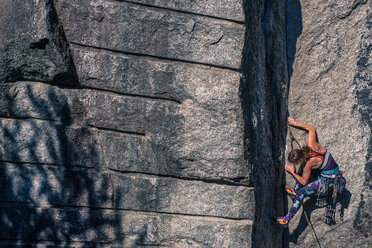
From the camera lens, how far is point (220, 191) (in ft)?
12.9

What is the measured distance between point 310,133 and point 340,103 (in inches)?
22.0

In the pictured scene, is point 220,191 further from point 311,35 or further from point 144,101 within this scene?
point 311,35

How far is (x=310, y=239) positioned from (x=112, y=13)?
11.8ft

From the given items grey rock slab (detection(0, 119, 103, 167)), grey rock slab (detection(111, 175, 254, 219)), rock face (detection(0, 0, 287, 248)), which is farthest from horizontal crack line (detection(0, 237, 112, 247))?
grey rock slab (detection(0, 119, 103, 167))

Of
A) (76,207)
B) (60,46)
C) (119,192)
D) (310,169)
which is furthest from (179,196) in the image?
(60,46)

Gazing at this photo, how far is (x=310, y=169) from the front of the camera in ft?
15.3

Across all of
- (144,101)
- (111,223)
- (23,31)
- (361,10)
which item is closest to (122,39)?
(144,101)

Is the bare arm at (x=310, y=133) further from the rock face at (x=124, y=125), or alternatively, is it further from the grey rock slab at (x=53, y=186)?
the grey rock slab at (x=53, y=186)

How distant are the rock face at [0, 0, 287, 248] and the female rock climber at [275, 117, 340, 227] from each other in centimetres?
96

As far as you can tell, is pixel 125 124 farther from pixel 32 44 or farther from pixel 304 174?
pixel 304 174

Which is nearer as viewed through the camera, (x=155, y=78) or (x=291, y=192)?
(x=155, y=78)

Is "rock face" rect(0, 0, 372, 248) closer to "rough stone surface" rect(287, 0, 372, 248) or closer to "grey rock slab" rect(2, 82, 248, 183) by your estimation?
"grey rock slab" rect(2, 82, 248, 183)

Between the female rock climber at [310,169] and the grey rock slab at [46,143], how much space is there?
2.32 metres

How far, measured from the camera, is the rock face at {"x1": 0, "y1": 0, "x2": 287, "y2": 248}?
12.3 ft
